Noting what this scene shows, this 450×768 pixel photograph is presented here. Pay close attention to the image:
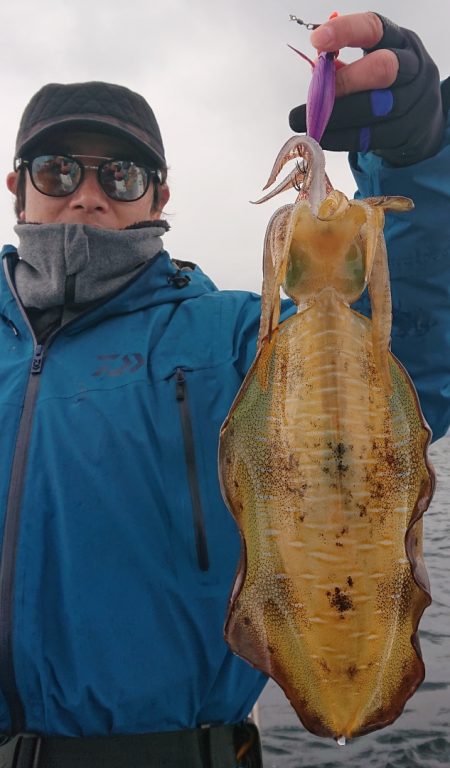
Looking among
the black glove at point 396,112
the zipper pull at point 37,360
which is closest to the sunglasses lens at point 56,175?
the zipper pull at point 37,360

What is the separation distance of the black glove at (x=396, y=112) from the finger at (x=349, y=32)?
2.4 inches

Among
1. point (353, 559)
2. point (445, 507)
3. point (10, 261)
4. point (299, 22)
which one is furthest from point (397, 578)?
point (445, 507)

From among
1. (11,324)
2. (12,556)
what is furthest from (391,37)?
(12,556)

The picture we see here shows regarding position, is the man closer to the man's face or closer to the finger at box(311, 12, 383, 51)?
the finger at box(311, 12, 383, 51)

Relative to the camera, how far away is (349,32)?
180 cm

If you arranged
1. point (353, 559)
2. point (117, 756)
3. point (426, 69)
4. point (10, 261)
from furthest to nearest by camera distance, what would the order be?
point (10, 261) < point (117, 756) < point (426, 69) < point (353, 559)

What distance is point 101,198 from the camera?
3246 mm

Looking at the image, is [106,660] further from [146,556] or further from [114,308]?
[114,308]

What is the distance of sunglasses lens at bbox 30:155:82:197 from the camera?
127 inches

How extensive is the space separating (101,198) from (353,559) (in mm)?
2413

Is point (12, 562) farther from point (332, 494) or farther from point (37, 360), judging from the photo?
point (332, 494)

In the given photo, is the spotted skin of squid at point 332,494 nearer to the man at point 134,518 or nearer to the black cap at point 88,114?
the man at point 134,518

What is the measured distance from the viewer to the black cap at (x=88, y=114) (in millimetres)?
3230

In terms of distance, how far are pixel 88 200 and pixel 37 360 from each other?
2.95 feet
